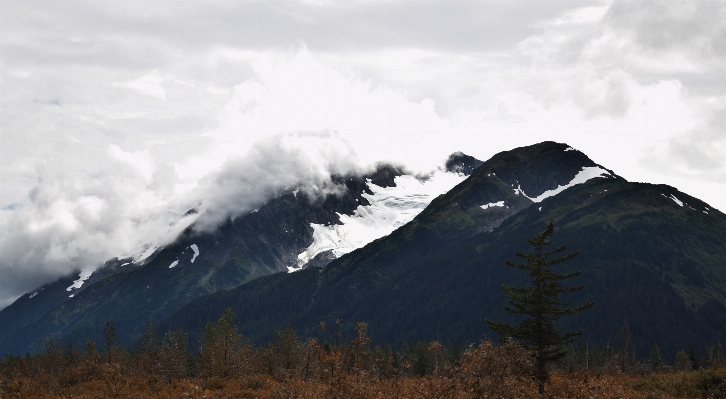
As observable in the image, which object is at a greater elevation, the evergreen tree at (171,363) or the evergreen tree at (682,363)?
the evergreen tree at (171,363)

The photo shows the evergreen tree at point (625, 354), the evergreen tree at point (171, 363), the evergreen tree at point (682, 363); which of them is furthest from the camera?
the evergreen tree at point (682, 363)

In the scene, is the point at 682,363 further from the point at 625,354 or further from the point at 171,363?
the point at 171,363

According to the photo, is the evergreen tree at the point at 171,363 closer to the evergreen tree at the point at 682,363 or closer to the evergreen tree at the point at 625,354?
the evergreen tree at the point at 625,354

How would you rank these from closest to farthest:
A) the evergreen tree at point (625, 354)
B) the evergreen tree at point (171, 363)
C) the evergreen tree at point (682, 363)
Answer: the evergreen tree at point (171, 363) → the evergreen tree at point (625, 354) → the evergreen tree at point (682, 363)

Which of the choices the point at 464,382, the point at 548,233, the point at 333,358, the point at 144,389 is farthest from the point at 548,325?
the point at 144,389

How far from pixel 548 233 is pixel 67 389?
33193mm

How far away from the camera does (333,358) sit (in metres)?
29.5

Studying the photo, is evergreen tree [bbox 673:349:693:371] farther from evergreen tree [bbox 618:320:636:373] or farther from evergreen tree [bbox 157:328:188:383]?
evergreen tree [bbox 157:328:188:383]

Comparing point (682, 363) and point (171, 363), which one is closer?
point (171, 363)

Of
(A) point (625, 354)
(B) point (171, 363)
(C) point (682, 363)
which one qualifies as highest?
(B) point (171, 363)

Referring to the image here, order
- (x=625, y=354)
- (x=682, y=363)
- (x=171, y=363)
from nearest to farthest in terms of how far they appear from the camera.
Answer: (x=171, y=363) → (x=625, y=354) → (x=682, y=363)

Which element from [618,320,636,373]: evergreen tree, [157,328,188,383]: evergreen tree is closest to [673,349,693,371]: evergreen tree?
[618,320,636,373]: evergreen tree

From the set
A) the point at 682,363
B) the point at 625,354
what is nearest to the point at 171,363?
the point at 625,354

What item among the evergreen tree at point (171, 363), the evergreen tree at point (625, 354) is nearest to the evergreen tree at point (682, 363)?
the evergreen tree at point (625, 354)
